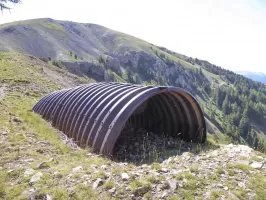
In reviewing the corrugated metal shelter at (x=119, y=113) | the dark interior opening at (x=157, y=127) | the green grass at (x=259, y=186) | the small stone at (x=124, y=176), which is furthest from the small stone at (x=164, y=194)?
the dark interior opening at (x=157, y=127)

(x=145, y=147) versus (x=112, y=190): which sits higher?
(x=112, y=190)

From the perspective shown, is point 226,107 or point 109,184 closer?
point 109,184

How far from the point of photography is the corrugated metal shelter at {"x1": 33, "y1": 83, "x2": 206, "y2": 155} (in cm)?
973

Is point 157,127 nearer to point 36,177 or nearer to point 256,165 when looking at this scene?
point 256,165

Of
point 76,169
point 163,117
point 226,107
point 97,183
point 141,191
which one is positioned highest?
point 163,117

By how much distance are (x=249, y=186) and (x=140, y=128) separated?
29.2ft

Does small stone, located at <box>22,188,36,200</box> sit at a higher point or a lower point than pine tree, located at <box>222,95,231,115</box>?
higher

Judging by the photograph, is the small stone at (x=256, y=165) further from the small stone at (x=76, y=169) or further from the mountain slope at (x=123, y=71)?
the mountain slope at (x=123, y=71)

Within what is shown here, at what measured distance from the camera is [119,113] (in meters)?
9.71

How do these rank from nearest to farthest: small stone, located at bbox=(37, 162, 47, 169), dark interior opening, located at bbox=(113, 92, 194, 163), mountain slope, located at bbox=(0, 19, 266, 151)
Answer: small stone, located at bbox=(37, 162, 47, 169), dark interior opening, located at bbox=(113, 92, 194, 163), mountain slope, located at bbox=(0, 19, 266, 151)

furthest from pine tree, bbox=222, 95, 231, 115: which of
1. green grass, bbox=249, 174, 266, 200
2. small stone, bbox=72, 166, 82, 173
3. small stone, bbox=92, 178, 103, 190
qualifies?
small stone, bbox=92, 178, 103, 190

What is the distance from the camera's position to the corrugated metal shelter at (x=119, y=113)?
973cm

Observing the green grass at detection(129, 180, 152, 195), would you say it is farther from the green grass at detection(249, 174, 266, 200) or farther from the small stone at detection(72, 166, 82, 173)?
the green grass at detection(249, 174, 266, 200)

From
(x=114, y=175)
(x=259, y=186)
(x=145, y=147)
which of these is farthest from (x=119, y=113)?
(x=259, y=186)
